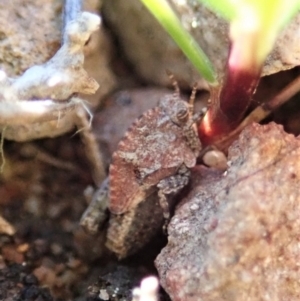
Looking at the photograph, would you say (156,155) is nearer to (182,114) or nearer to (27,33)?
(182,114)

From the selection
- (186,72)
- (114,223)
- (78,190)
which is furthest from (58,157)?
(186,72)

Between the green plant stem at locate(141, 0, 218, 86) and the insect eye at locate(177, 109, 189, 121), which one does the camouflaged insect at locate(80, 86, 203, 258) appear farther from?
the green plant stem at locate(141, 0, 218, 86)

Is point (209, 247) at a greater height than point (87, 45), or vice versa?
point (87, 45)

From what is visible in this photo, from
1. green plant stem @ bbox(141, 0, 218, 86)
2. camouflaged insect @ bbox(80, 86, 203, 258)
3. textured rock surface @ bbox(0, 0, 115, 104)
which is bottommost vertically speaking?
camouflaged insect @ bbox(80, 86, 203, 258)

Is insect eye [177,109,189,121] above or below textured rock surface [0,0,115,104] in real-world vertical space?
below

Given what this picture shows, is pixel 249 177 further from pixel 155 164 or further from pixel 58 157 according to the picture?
pixel 58 157

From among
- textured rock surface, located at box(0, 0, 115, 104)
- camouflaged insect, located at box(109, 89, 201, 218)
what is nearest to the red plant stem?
camouflaged insect, located at box(109, 89, 201, 218)

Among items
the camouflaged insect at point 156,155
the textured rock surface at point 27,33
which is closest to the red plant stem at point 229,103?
the camouflaged insect at point 156,155
